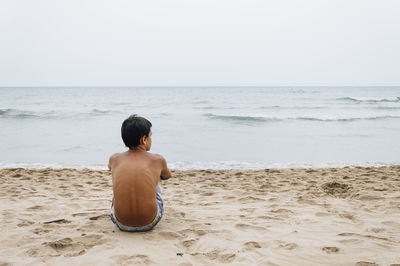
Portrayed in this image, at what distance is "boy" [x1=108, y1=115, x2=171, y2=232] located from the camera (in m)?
2.76

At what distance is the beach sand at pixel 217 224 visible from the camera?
247cm

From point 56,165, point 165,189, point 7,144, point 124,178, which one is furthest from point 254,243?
point 7,144

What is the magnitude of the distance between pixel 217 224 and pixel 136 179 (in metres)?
1.10

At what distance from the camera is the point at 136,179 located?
108 inches

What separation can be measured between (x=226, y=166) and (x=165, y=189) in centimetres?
278

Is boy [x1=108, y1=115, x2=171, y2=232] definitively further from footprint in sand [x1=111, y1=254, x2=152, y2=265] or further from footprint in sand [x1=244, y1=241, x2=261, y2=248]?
footprint in sand [x1=244, y1=241, x2=261, y2=248]

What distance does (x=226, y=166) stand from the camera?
777 cm

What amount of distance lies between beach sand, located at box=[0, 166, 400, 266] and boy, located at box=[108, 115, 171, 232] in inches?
6.6

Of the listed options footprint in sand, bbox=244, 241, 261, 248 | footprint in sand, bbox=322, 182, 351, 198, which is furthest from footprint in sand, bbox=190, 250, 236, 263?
footprint in sand, bbox=322, 182, 351, 198

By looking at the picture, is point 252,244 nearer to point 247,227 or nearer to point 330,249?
point 247,227

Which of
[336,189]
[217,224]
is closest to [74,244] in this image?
[217,224]

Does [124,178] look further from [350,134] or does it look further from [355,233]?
[350,134]

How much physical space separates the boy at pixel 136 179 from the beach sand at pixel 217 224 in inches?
6.6

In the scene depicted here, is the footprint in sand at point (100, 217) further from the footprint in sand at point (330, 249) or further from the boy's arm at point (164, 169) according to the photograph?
the footprint in sand at point (330, 249)
